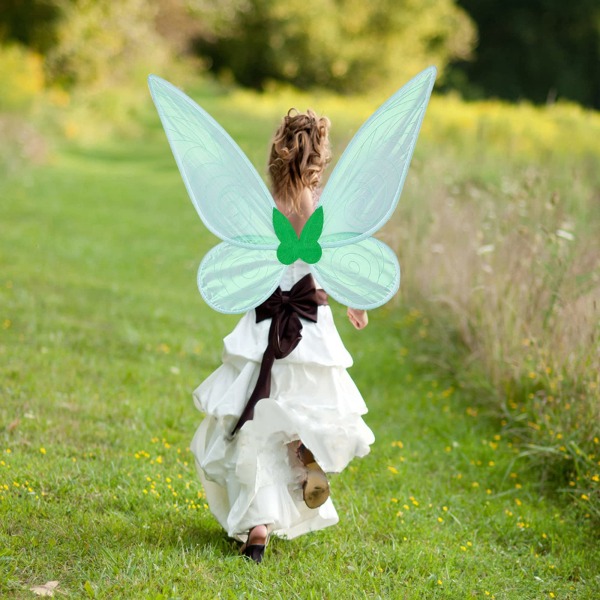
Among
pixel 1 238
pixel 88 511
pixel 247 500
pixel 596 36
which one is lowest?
pixel 1 238

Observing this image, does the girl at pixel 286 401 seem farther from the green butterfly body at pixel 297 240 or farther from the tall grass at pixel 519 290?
A: the tall grass at pixel 519 290

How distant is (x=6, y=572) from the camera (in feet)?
10.3

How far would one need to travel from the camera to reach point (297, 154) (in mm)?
3426

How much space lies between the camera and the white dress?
3314 millimetres

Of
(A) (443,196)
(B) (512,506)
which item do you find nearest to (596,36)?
(A) (443,196)

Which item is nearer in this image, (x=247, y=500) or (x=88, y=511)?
(x=247, y=500)

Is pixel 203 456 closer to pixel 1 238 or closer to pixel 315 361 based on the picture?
pixel 315 361

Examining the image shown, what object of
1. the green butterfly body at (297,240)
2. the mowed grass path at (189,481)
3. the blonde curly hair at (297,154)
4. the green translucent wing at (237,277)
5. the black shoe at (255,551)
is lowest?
the mowed grass path at (189,481)

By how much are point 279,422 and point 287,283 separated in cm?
53

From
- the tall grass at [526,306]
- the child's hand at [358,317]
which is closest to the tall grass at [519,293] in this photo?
the tall grass at [526,306]

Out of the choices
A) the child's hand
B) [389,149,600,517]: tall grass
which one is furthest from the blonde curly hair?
[389,149,600,517]: tall grass

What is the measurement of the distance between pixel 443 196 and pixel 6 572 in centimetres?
572

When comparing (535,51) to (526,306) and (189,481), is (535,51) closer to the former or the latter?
(526,306)

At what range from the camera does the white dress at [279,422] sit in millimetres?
3314
